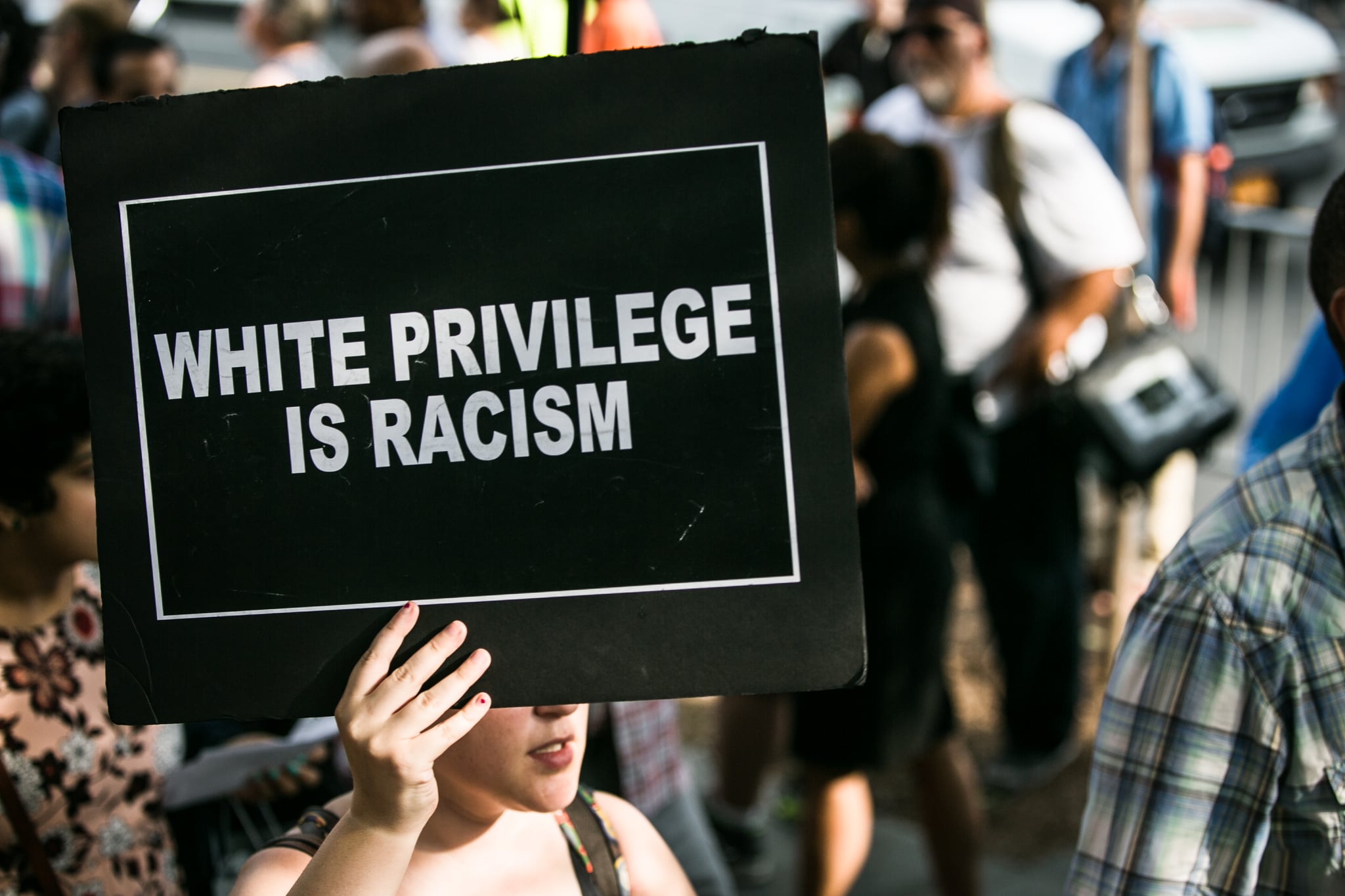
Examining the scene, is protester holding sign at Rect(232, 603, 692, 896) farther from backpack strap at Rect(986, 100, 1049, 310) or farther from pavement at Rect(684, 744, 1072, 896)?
backpack strap at Rect(986, 100, 1049, 310)

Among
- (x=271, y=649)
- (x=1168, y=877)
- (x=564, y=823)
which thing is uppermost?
(x=271, y=649)

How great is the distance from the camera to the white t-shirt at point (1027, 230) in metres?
4.18

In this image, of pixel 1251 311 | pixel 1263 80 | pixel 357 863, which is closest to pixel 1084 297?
pixel 357 863

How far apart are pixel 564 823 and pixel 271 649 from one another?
1.54 ft

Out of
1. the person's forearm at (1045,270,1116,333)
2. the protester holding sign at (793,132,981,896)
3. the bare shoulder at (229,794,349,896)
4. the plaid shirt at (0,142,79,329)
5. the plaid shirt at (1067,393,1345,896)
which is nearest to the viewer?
the bare shoulder at (229,794,349,896)

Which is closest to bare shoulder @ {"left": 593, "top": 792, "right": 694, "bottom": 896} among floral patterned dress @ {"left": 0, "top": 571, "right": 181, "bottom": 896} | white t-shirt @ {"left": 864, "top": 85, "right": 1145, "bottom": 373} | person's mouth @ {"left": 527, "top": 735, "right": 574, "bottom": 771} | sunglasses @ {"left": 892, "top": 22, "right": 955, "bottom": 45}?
person's mouth @ {"left": 527, "top": 735, "right": 574, "bottom": 771}

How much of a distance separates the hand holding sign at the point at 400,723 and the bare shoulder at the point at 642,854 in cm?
42

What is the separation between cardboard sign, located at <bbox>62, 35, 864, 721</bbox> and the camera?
4.39ft

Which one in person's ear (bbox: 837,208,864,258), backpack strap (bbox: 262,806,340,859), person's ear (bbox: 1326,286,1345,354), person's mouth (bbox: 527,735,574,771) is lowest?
backpack strap (bbox: 262,806,340,859)

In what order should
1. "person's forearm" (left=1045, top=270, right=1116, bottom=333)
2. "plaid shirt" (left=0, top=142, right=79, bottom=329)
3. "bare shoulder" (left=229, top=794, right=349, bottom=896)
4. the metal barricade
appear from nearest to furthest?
A: 1. "bare shoulder" (left=229, top=794, right=349, bottom=896)
2. "plaid shirt" (left=0, top=142, right=79, bottom=329)
3. "person's forearm" (left=1045, top=270, right=1116, bottom=333)
4. the metal barricade

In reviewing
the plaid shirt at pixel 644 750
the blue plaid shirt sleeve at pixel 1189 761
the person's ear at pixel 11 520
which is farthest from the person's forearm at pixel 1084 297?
the person's ear at pixel 11 520

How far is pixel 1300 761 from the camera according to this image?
1.57 m

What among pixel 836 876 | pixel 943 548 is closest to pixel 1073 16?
pixel 943 548

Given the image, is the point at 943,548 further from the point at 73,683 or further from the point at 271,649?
the point at 271,649
